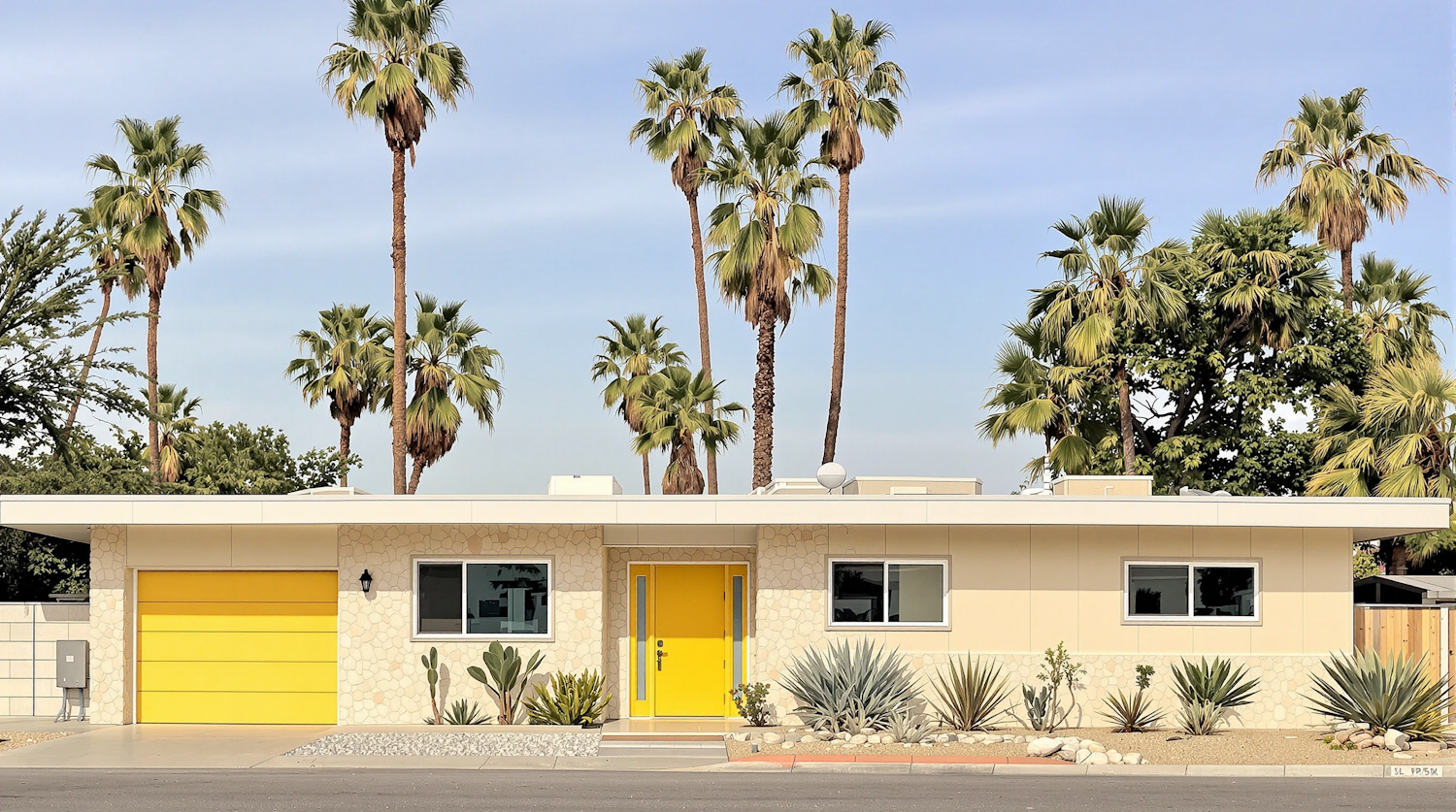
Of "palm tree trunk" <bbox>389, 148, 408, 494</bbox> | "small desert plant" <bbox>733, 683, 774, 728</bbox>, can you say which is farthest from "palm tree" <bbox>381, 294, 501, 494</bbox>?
"small desert plant" <bbox>733, 683, 774, 728</bbox>

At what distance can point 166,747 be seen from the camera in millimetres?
18344

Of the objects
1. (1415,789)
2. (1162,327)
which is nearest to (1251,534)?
(1415,789)

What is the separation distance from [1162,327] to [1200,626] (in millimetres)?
16347

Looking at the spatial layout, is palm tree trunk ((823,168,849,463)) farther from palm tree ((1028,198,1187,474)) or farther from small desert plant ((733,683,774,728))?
A: small desert plant ((733,683,774,728))

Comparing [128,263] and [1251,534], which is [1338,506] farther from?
[128,263]

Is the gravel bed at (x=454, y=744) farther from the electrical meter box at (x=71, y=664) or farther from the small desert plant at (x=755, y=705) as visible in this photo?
the electrical meter box at (x=71, y=664)

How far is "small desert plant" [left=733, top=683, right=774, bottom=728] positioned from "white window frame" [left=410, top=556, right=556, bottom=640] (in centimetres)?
276

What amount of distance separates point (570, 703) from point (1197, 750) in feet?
26.2

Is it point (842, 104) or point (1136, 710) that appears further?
point (842, 104)

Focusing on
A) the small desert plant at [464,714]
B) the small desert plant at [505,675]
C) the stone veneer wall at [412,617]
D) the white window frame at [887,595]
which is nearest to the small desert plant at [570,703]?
the small desert plant at [505,675]

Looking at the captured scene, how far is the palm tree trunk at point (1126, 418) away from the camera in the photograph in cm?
3428

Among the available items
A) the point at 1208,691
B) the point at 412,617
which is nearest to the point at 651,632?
the point at 412,617

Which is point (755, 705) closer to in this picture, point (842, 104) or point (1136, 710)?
point (1136, 710)

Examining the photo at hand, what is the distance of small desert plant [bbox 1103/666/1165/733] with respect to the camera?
19.6 metres
